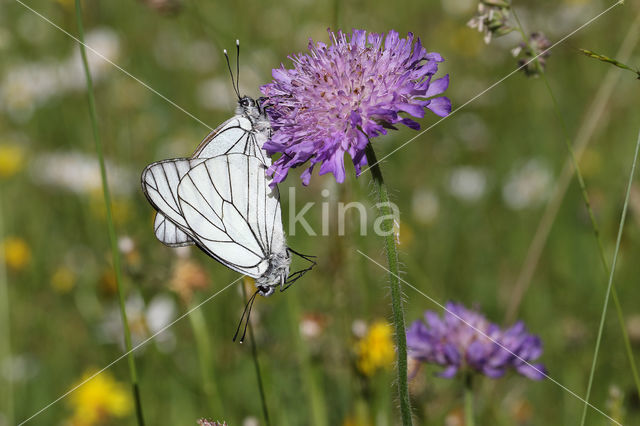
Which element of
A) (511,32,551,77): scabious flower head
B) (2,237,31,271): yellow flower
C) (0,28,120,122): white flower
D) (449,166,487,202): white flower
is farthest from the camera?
(0,28,120,122): white flower

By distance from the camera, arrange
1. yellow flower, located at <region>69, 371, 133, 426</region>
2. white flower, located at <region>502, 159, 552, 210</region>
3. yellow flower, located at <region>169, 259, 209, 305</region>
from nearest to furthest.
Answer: yellow flower, located at <region>169, 259, 209, 305</region> < yellow flower, located at <region>69, 371, 133, 426</region> < white flower, located at <region>502, 159, 552, 210</region>

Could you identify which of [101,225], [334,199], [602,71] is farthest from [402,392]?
[602,71]

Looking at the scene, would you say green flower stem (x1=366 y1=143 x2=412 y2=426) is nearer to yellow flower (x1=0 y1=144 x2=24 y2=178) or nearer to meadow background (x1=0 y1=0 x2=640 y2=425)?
meadow background (x1=0 y1=0 x2=640 y2=425)

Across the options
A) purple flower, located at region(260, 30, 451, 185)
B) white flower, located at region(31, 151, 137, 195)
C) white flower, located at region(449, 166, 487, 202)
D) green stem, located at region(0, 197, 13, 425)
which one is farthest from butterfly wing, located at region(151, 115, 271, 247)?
white flower, located at region(449, 166, 487, 202)

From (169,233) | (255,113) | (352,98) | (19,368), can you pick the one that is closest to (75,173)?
(19,368)

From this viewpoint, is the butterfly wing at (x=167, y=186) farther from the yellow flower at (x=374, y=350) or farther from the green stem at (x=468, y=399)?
the green stem at (x=468, y=399)
